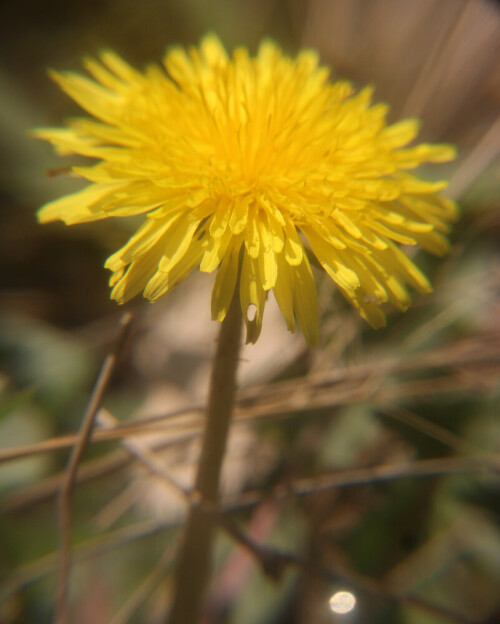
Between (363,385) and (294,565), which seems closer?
(294,565)

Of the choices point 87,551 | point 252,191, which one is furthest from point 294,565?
point 252,191

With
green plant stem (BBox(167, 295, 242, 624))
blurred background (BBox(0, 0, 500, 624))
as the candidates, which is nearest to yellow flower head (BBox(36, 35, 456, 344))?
green plant stem (BBox(167, 295, 242, 624))

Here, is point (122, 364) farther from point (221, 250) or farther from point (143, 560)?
point (221, 250)

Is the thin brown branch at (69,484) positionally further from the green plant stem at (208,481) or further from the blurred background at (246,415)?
the green plant stem at (208,481)

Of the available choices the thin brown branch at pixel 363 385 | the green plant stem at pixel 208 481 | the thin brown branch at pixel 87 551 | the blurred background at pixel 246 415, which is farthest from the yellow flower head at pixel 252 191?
the thin brown branch at pixel 87 551

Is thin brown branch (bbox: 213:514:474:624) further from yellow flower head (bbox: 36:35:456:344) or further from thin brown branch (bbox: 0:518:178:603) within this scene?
yellow flower head (bbox: 36:35:456:344)

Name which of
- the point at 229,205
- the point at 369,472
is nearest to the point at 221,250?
the point at 229,205

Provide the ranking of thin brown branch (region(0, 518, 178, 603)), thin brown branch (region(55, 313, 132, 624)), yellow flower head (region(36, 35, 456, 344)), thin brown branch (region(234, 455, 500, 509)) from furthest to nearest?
thin brown branch (region(234, 455, 500, 509)), thin brown branch (region(0, 518, 178, 603)), thin brown branch (region(55, 313, 132, 624)), yellow flower head (region(36, 35, 456, 344))

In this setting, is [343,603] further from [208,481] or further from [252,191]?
[252,191]
